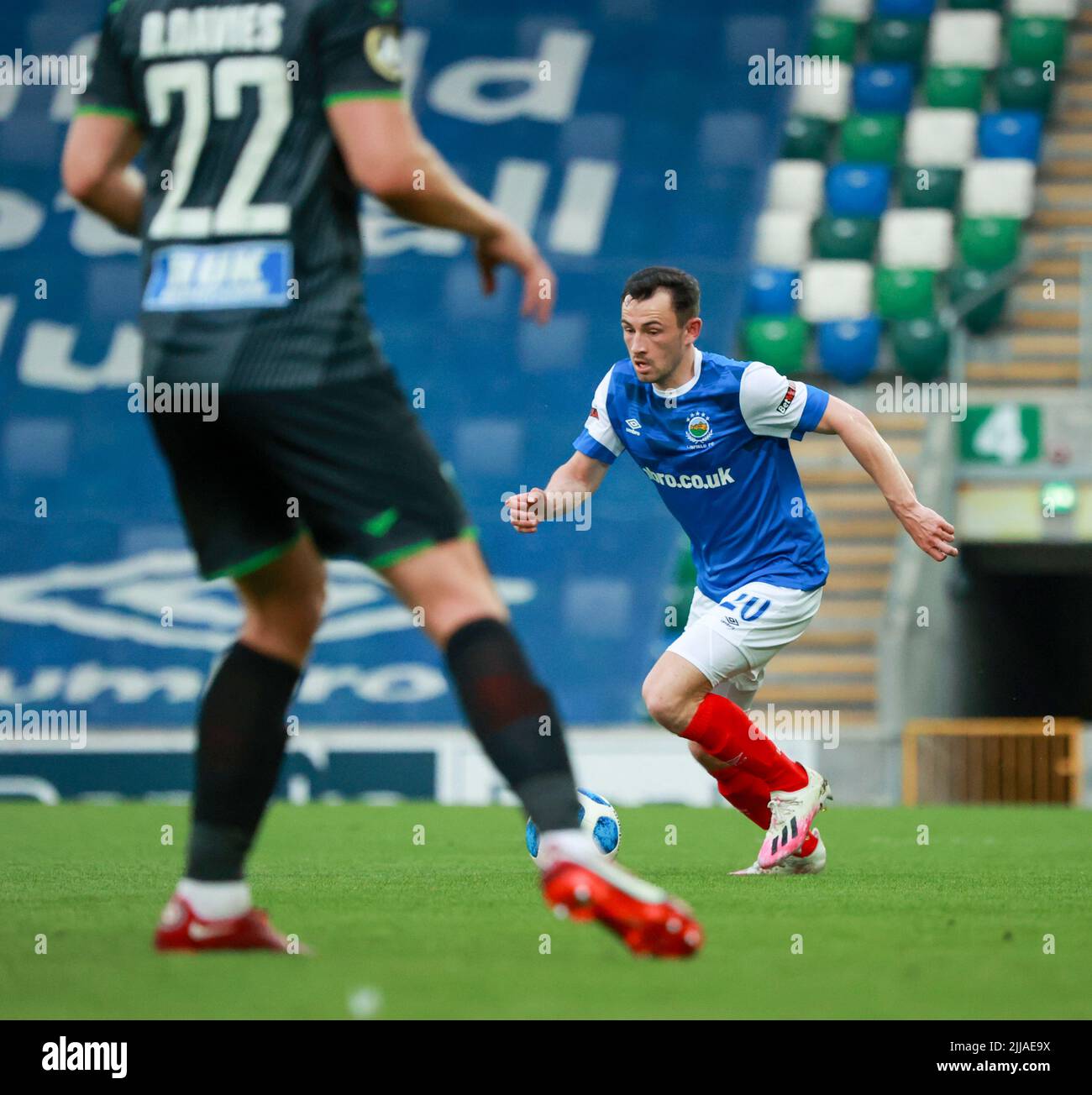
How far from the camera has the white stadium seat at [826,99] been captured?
57.5ft

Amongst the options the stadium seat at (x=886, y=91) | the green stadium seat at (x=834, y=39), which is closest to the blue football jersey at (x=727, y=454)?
the stadium seat at (x=886, y=91)

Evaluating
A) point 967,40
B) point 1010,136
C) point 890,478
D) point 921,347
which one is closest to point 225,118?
point 890,478

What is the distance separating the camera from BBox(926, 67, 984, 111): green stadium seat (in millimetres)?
17297

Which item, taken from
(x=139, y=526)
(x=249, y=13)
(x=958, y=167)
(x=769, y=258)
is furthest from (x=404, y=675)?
→ (x=249, y=13)

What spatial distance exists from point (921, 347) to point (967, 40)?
4.10 m

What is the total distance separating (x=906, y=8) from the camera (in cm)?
1798

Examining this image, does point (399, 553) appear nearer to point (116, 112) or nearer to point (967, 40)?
point (116, 112)

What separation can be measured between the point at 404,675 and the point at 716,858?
8.07 m

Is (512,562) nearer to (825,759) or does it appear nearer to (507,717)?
(825,759)

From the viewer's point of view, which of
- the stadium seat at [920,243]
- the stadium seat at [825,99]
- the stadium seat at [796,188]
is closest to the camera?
the stadium seat at [920,243]

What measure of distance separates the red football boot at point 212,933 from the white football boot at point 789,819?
2604mm

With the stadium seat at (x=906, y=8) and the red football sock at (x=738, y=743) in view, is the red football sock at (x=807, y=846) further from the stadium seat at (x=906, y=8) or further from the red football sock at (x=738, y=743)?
the stadium seat at (x=906, y=8)

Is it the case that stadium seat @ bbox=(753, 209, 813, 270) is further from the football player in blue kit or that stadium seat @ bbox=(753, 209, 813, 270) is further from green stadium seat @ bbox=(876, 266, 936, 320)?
the football player in blue kit

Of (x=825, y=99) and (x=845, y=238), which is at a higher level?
(x=825, y=99)
